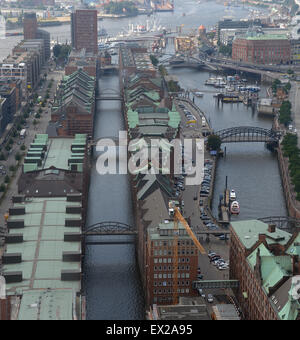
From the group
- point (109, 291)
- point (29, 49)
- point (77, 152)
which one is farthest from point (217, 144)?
point (29, 49)

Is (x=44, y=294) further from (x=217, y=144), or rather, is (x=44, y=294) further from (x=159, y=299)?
(x=217, y=144)

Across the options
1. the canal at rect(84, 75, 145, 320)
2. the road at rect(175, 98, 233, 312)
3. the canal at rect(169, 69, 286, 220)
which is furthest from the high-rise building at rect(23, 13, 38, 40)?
the canal at rect(84, 75, 145, 320)

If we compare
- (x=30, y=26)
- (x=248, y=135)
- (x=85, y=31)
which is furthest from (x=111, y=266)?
(x=30, y=26)

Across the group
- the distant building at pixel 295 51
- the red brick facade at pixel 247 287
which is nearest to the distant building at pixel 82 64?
the distant building at pixel 295 51

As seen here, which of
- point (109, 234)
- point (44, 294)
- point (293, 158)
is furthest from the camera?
point (293, 158)

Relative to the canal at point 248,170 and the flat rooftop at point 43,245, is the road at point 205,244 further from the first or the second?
the flat rooftop at point 43,245

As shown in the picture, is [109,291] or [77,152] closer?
[109,291]

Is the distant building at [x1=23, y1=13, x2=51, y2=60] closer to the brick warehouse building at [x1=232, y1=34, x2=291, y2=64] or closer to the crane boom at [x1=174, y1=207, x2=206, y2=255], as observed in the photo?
the brick warehouse building at [x1=232, y1=34, x2=291, y2=64]
